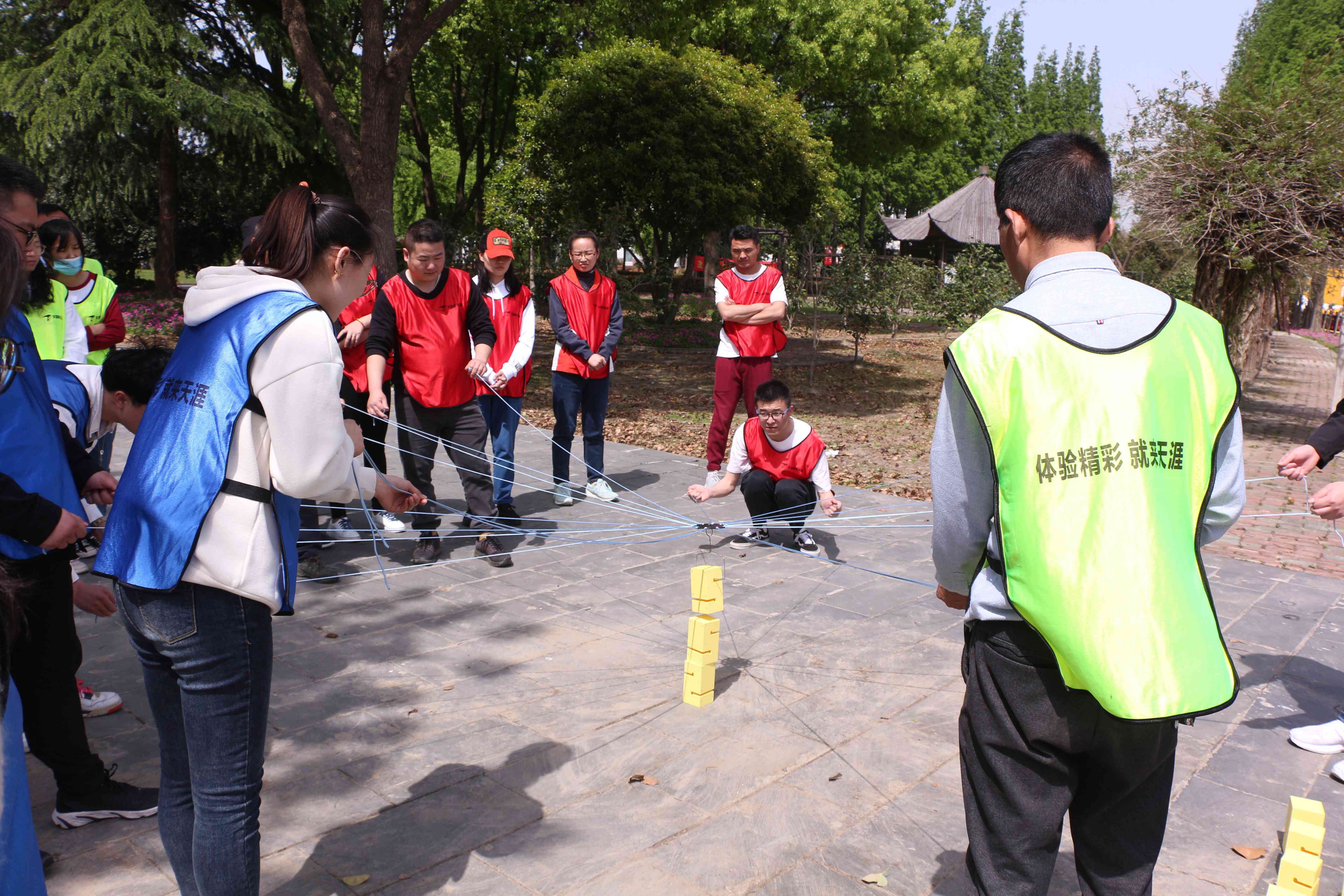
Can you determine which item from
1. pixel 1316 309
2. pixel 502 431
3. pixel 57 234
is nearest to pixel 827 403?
pixel 502 431

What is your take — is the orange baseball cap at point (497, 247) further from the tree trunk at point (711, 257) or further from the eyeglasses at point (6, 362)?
the tree trunk at point (711, 257)

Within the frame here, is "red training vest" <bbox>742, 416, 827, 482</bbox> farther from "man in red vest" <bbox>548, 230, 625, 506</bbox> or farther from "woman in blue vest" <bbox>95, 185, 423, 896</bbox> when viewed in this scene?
"woman in blue vest" <bbox>95, 185, 423, 896</bbox>

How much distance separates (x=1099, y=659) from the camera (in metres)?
1.69

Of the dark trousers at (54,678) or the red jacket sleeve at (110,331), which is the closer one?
the dark trousers at (54,678)

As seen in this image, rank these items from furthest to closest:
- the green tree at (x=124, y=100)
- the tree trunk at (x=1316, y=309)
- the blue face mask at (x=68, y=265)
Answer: the tree trunk at (x=1316, y=309)
the green tree at (x=124, y=100)
the blue face mask at (x=68, y=265)

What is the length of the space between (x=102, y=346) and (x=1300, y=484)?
411 inches

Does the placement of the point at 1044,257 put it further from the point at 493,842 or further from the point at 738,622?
the point at 738,622

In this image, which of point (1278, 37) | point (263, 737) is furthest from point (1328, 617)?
point (1278, 37)

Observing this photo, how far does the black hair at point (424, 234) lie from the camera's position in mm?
5629

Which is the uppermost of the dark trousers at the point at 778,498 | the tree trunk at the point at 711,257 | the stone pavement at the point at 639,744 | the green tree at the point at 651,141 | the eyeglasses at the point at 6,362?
the green tree at the point at 651,141

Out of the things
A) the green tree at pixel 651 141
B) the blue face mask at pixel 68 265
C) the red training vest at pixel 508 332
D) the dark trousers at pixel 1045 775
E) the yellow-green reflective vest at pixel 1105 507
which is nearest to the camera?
the yellow-green reflective vest at pixel 1105 507

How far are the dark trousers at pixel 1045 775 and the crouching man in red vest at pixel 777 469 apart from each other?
3813mm

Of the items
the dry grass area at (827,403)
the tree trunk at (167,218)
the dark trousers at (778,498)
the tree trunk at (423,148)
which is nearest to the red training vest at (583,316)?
the dark trousers at (778,498)

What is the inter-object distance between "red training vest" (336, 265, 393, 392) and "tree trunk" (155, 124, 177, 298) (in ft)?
55.6
